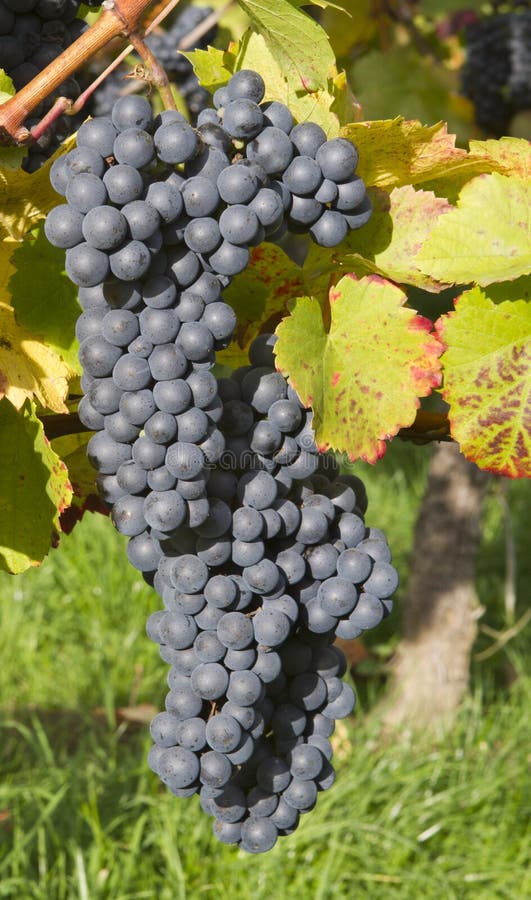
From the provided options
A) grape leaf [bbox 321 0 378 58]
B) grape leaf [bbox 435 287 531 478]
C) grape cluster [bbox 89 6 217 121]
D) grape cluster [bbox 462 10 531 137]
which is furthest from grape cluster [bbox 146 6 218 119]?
grape leaf [bbox 435 287 531 478]

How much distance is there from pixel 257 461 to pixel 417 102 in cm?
181

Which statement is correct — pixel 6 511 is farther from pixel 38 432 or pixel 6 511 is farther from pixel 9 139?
pixel 9 139

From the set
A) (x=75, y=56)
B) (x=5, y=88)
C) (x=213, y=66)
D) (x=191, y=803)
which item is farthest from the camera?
(x=191, y=803)

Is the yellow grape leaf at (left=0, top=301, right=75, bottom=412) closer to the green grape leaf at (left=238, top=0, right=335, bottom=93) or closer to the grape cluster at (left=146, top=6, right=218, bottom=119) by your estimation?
the green grape leaf at (left=238, top=0, right=335, bottom=93)

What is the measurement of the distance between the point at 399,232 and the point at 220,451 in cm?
31

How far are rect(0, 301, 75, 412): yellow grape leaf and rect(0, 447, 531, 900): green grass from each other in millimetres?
1471

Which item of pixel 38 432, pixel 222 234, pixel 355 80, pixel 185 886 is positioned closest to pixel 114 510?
pixel 38 432

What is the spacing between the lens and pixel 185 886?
2174 mm

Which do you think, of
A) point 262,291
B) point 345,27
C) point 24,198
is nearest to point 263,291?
point 262,291

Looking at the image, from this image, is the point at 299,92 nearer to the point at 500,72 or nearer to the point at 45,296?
the point at 45,296

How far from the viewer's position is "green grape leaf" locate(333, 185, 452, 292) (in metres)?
0.96

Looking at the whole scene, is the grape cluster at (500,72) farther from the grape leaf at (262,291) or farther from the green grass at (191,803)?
the grape leaf at (262,291)

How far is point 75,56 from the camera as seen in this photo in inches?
31.0

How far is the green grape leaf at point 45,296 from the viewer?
959 mm
